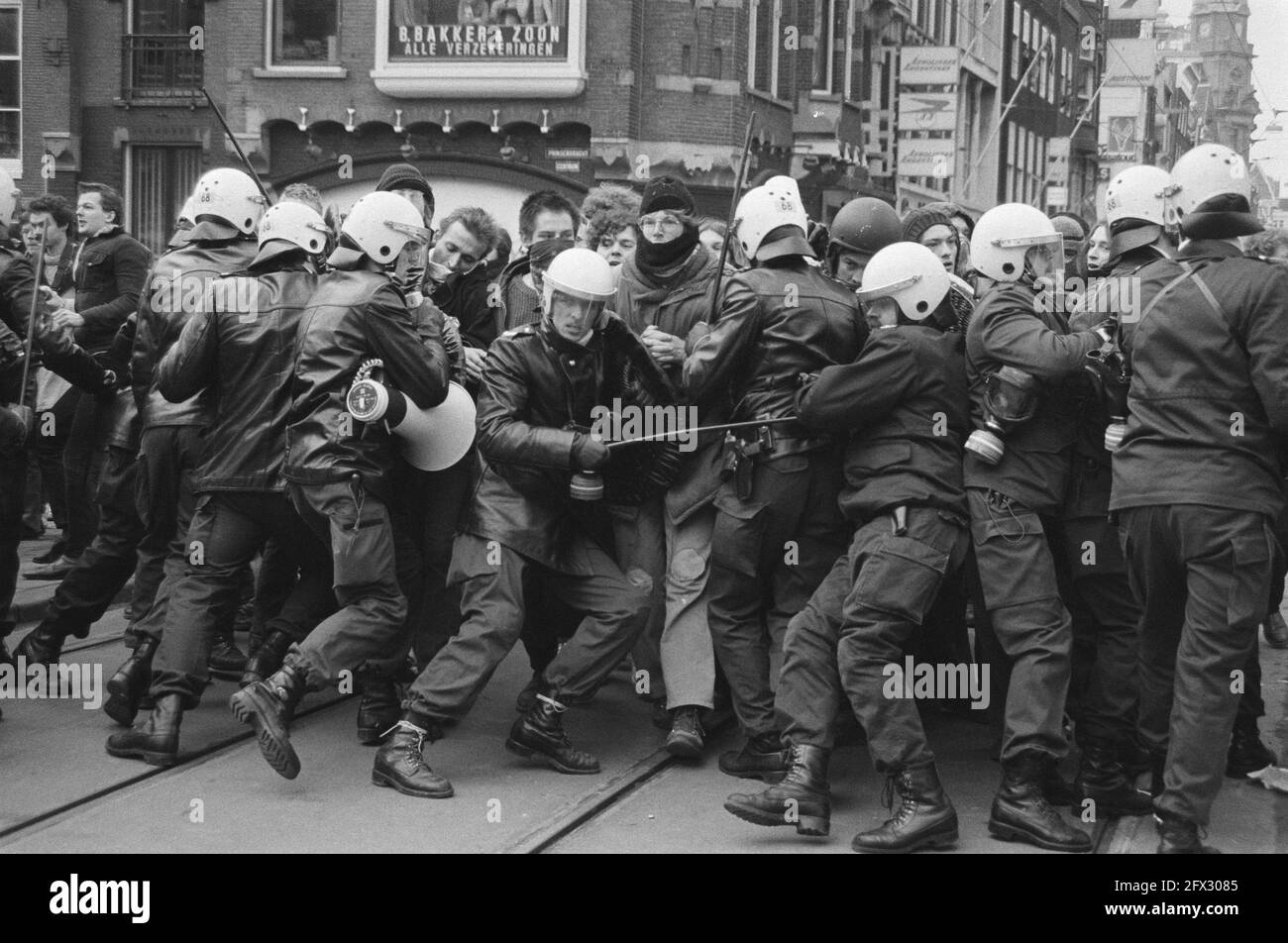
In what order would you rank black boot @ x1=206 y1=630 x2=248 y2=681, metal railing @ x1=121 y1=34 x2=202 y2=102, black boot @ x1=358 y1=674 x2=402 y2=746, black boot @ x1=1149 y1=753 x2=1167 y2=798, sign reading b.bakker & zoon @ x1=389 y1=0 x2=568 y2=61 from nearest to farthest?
black boot @ x1=1149 y1=753 x2=1167 y2=798 → black boot @ x1=358 y1=674 x2=402 y2=746 → black boot @ x1=206 y1=630 x2=248 y2=681 → sign reading b.bakker & zoon @ x1=389 y1=0 x2=568 y2=61 → metal railing @ x1=121 y1=34 x2=202 y2=102

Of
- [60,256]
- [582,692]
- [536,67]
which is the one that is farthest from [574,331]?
[536,67]

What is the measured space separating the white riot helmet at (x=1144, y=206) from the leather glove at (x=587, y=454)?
203 cm

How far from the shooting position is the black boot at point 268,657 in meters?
6.66

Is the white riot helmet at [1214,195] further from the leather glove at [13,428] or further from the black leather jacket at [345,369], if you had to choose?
the leather glove at [13,428]

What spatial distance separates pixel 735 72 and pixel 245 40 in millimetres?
6878

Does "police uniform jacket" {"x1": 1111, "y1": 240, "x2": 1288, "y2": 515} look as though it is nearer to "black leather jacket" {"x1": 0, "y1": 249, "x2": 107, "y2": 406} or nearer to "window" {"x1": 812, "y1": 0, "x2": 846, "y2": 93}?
"black leather jacket" {"x1": 0, "y1": 249, "x2": 107, "y2": 406}

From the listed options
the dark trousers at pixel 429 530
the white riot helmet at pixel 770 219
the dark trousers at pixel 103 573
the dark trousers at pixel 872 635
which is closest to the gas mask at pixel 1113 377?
the dark trousers at pixel 872 635

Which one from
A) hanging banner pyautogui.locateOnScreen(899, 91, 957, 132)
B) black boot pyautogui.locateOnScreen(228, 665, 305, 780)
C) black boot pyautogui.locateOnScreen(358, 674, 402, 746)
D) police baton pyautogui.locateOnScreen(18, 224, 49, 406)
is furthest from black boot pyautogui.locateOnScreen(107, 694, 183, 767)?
hanging banner pyautogui.locateOnScreen(899, 91, 957, 132)

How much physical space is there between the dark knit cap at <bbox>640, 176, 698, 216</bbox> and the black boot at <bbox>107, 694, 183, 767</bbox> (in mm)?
2866

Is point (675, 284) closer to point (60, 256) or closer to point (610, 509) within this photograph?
point (610, 509)

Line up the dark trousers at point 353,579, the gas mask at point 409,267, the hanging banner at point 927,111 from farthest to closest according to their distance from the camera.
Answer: the hanging banner at point 927,111 → the gas mask at point 409,267 → the dark trousers at point 353,579

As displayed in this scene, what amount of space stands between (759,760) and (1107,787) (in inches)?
51.2

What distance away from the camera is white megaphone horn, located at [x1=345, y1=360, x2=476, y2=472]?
6.11 metres

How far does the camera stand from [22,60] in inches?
904
